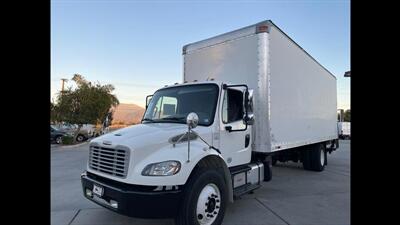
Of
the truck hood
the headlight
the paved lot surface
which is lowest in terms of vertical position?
the paved lot surface

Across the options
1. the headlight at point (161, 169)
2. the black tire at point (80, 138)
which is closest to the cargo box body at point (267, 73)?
the headlight at point (161, 169)

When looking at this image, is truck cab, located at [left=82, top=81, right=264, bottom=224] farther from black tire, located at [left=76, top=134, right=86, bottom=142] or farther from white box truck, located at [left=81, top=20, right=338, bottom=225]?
black tire, located at [left=76, top=134, right=86, bottom=142]

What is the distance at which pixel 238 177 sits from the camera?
5469 mm

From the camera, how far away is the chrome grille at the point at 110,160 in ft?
13.2

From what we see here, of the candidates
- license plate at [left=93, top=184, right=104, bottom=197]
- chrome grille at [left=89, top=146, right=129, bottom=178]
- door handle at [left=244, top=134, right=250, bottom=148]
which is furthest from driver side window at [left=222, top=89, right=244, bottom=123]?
license plate at [left=93, top=184, right=104, bottom=197]

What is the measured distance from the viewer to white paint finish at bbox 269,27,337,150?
6.21m

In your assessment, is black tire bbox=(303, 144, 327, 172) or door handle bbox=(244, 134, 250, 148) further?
black tire bbox=(303, 144, 327, 172)

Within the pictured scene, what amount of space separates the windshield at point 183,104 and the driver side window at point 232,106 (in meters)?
0.24

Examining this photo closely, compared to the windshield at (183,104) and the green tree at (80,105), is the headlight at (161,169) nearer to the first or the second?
the windshield at (183,104)

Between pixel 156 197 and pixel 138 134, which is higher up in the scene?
pixel 138 134

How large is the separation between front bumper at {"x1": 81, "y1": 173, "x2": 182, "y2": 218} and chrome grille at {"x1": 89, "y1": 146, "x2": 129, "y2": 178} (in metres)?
0.20
